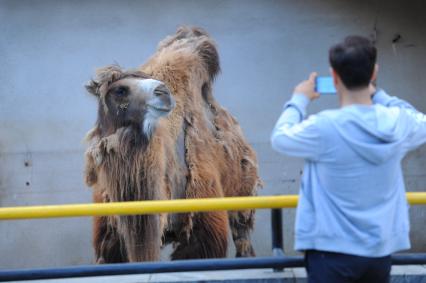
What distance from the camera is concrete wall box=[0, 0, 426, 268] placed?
20.1 ft

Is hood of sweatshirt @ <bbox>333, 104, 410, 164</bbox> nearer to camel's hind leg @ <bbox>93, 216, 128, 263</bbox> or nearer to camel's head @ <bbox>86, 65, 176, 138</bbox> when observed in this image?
camel's head @ <bbox>86, 65, 176, 138</bbox>

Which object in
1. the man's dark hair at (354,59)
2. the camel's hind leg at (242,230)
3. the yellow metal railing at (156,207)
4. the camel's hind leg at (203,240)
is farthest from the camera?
the camel's hind leg at (242,230)

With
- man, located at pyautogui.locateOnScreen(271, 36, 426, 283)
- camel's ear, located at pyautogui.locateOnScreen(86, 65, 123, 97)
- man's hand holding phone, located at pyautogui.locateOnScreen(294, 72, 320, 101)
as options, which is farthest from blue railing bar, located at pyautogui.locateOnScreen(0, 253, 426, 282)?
camel's ear, located at pyautogui.locateOnScreen(86, 65, 123, 97)

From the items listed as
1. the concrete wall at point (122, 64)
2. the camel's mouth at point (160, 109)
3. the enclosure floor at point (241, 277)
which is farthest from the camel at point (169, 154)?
the enclosure floor at point (241, 277)

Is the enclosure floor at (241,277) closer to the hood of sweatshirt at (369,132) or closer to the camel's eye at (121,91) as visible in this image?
the hood of sweatshirt at (369,132)

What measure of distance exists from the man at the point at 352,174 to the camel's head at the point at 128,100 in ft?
8.66

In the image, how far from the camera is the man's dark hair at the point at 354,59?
1.77 m

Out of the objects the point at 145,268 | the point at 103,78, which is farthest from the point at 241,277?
the point at 103,78

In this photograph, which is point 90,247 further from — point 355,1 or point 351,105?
point 351,105

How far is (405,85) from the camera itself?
21.1 feet

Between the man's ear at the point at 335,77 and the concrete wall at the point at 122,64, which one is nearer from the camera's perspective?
the man's ear at the point at 335,77

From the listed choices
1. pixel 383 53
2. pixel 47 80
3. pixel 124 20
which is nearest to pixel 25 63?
pixel 47 80

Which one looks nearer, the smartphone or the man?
the man

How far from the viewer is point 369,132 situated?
1801 millimetres
